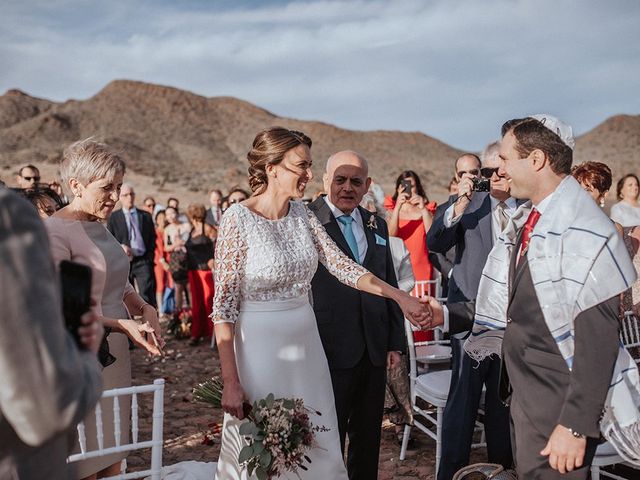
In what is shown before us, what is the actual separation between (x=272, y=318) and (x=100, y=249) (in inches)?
36.8

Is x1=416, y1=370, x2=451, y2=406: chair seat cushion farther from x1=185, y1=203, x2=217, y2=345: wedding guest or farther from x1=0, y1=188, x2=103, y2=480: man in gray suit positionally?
x1=185, y1=203, x2=217, y2=345: wedding guest

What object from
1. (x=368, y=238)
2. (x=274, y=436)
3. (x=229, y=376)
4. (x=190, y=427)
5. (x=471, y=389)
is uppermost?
(x=368, y=238)

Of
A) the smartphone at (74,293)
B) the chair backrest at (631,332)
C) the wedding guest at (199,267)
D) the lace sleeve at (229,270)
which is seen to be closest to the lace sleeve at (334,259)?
the lace sleeve at (229,270)

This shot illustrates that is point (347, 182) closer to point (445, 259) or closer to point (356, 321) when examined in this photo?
point (356, 321)

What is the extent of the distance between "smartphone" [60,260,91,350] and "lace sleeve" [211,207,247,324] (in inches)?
54.8

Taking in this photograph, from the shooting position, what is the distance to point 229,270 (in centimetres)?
266

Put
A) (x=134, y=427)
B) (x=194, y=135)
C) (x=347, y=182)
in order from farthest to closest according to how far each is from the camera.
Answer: (x=194, y=135), (x=347, y=182), (x=134, y=427)

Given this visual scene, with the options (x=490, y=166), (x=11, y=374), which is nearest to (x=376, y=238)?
(x=490, y=166)

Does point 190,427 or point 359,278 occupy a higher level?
point 359,278

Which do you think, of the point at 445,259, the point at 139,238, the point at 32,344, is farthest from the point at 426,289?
the point at 32,344

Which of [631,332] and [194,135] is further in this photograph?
[194,135]

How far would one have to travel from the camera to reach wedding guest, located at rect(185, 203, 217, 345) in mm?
8789

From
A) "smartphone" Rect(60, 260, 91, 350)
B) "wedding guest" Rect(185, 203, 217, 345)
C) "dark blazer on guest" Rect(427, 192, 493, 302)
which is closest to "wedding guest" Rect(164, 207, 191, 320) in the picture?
"wedding guest" Rect(185, 203, 217, 345)

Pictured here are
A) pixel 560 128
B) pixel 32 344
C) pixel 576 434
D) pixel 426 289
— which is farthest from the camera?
pixel 426 289
